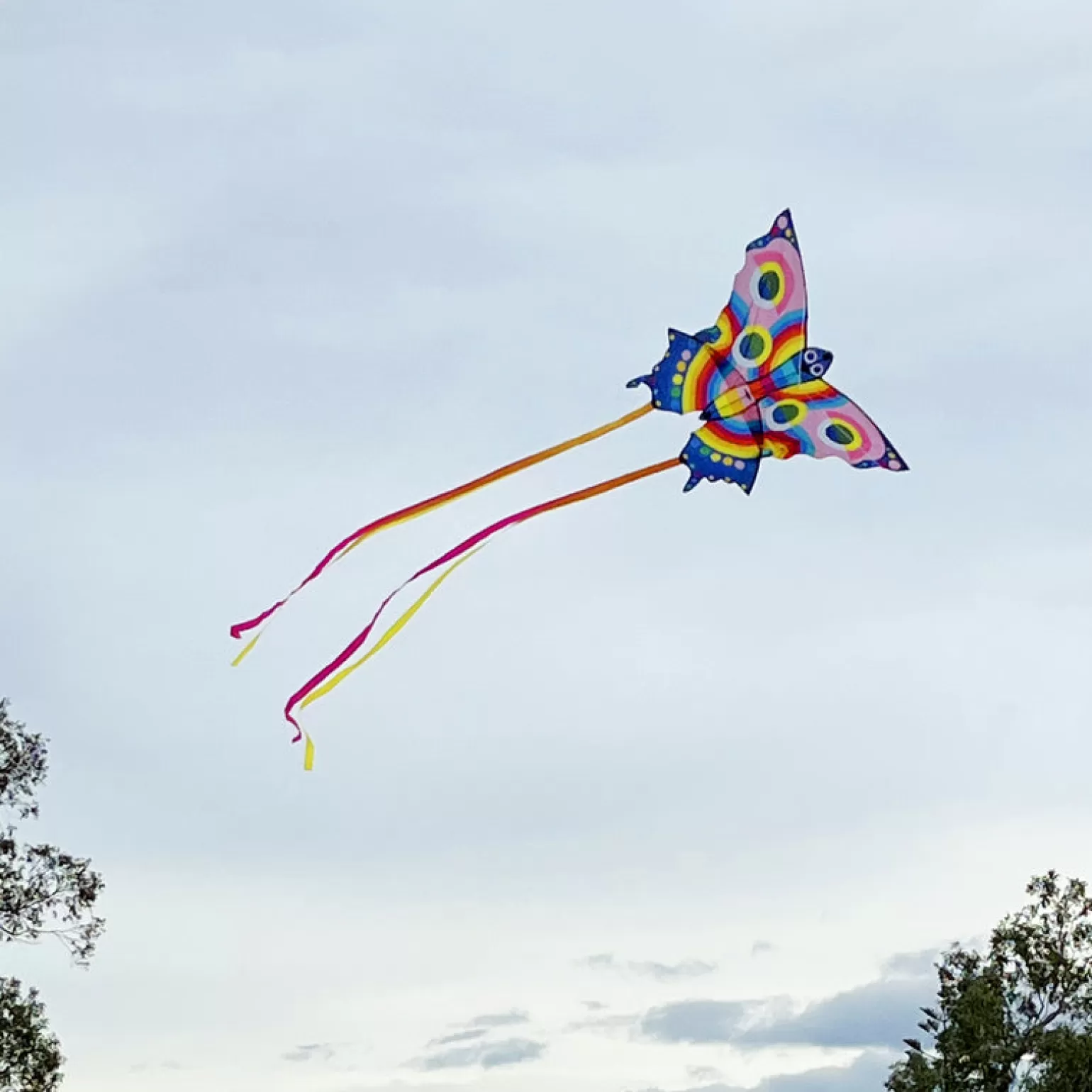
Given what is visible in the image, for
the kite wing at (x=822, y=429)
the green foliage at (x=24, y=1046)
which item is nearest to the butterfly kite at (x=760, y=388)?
the kite wing at (x=822, y=429)

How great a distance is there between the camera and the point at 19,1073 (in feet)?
113

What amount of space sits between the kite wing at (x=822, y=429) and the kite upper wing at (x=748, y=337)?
42cm

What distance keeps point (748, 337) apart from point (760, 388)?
0.58 metres

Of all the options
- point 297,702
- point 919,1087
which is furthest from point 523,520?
point 919,1087

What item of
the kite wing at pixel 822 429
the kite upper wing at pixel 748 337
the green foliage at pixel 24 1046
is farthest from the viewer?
the green foliage at pixel 24 1046

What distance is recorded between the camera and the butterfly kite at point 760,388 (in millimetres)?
21875

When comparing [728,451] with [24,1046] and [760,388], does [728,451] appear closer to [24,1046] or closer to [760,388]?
[760,388]

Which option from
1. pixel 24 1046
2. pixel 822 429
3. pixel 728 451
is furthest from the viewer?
pixel 24 1046

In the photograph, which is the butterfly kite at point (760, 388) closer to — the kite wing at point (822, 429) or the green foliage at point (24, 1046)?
the kite wing at point (822, 429)

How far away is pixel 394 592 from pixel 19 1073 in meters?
18.3

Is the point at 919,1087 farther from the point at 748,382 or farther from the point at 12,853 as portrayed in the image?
the point at 748,382

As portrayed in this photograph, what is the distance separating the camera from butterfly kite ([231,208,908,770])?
71.8ft

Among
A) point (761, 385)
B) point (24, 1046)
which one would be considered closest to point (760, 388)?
point (761, 385)

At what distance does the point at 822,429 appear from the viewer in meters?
22.0
